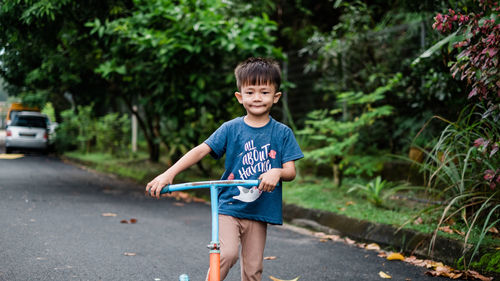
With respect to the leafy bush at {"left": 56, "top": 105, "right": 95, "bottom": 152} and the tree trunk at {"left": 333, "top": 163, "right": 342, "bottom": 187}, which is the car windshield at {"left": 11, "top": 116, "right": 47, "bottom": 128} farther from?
the tree trunk at {"left": 333, "top": 163, "right": 342, "bottom": 187}

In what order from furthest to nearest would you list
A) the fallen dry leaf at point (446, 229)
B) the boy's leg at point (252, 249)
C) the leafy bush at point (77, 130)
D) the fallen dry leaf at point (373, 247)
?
the leafy bush at point (77, 130), the fallen dry leaf at point (373, 247), the fallen dry leaf at point (446, 229), the boy's leg at point (252, 249)

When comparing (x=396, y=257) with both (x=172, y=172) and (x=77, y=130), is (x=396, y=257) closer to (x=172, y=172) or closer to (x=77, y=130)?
(x=172, y=172)

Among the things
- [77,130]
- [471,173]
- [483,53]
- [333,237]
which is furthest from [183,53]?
[77,130]

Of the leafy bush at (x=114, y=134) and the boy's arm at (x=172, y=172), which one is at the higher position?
the boy's arm at (x=172, y=172)

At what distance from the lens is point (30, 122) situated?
18344 mm

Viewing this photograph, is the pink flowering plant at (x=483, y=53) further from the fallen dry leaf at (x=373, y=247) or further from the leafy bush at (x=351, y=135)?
the leafy bush at (x=351, y=135)

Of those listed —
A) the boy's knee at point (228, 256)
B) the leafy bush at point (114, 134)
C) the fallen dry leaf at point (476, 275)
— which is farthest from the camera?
the leafy bush at point (114, 134)

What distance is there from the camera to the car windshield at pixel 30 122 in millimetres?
18062

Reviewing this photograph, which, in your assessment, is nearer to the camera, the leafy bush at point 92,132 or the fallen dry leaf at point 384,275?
the fallen dry leaf at point 384,275

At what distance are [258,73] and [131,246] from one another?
2.73 meters

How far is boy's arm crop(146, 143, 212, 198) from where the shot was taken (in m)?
2.38

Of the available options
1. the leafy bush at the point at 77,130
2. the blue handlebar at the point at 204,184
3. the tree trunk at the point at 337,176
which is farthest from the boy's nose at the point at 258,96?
the leafy bush at the point at 77,130

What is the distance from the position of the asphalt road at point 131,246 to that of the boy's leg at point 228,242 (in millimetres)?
1206

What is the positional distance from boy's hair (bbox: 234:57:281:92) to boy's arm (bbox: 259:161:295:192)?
470 mm
